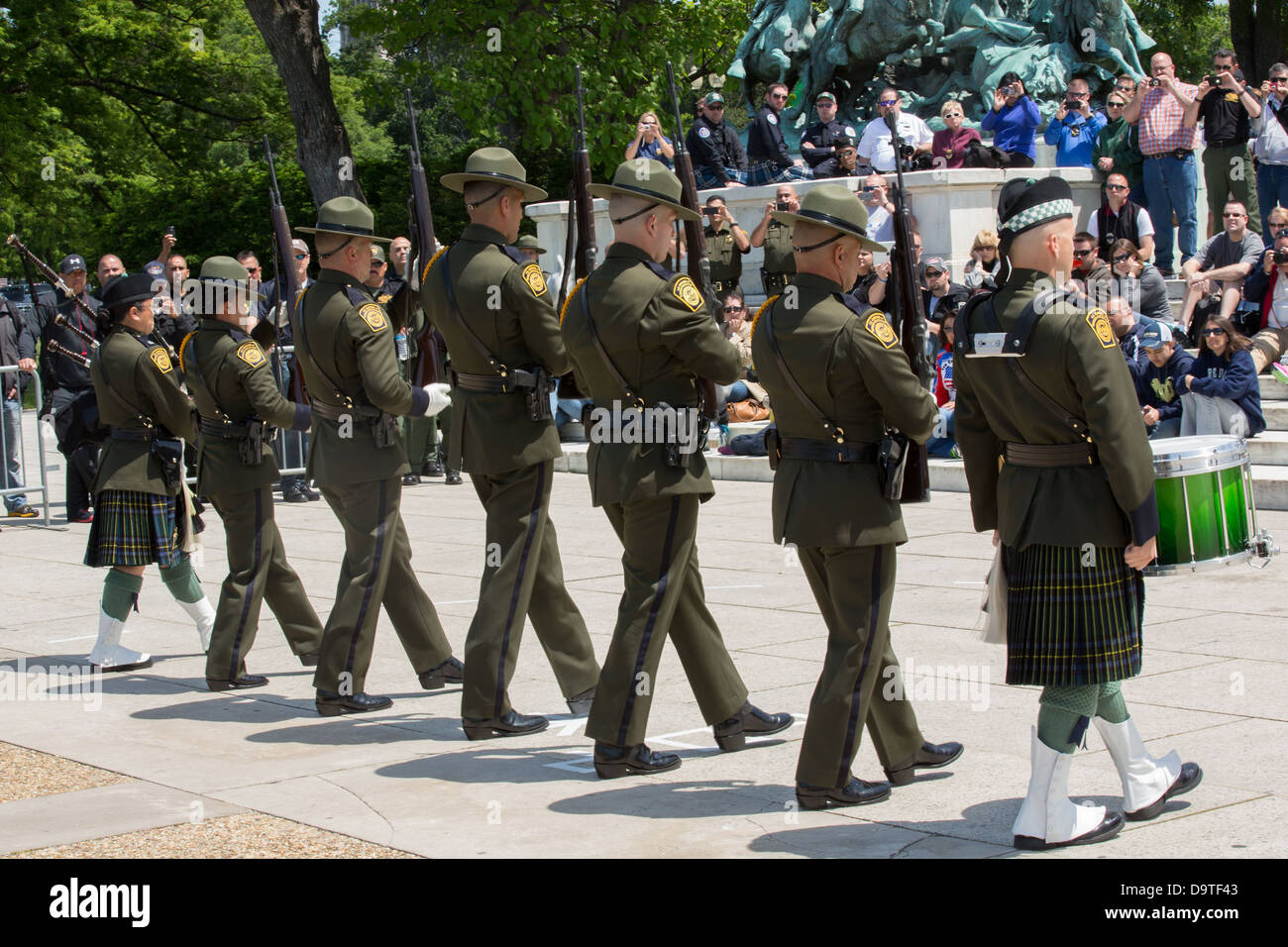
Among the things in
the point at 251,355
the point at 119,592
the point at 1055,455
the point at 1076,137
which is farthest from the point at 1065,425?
the point at 1076,137

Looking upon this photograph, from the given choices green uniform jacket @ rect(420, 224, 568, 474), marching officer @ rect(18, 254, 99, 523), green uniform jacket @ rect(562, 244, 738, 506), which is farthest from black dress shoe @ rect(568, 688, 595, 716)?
marching officer @ rect(18, 254, 99, 523)

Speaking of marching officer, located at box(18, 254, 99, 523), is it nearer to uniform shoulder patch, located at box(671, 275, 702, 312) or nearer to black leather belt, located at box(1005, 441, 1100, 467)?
uniform shoulder patch, located at box(671, 275, 702, 312)

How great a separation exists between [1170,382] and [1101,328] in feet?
26.0

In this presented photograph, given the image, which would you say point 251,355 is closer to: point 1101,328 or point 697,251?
point 697,251

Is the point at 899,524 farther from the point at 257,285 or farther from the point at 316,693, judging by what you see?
the point at 257,285

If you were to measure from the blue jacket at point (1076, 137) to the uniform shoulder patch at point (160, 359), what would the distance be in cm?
1274

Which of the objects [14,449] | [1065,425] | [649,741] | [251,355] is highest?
[251,355]

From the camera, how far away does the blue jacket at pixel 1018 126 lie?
18.0 m

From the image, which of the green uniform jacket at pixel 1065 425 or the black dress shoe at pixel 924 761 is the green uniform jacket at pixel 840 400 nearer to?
the green uniform jacket at pixel 1065 425

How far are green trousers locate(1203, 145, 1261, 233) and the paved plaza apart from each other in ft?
22.7

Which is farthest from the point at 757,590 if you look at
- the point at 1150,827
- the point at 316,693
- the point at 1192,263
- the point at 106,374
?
the point at 1192,263

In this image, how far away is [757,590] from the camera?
993cm

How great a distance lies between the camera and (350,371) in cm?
745

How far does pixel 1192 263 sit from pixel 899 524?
36.3ft
